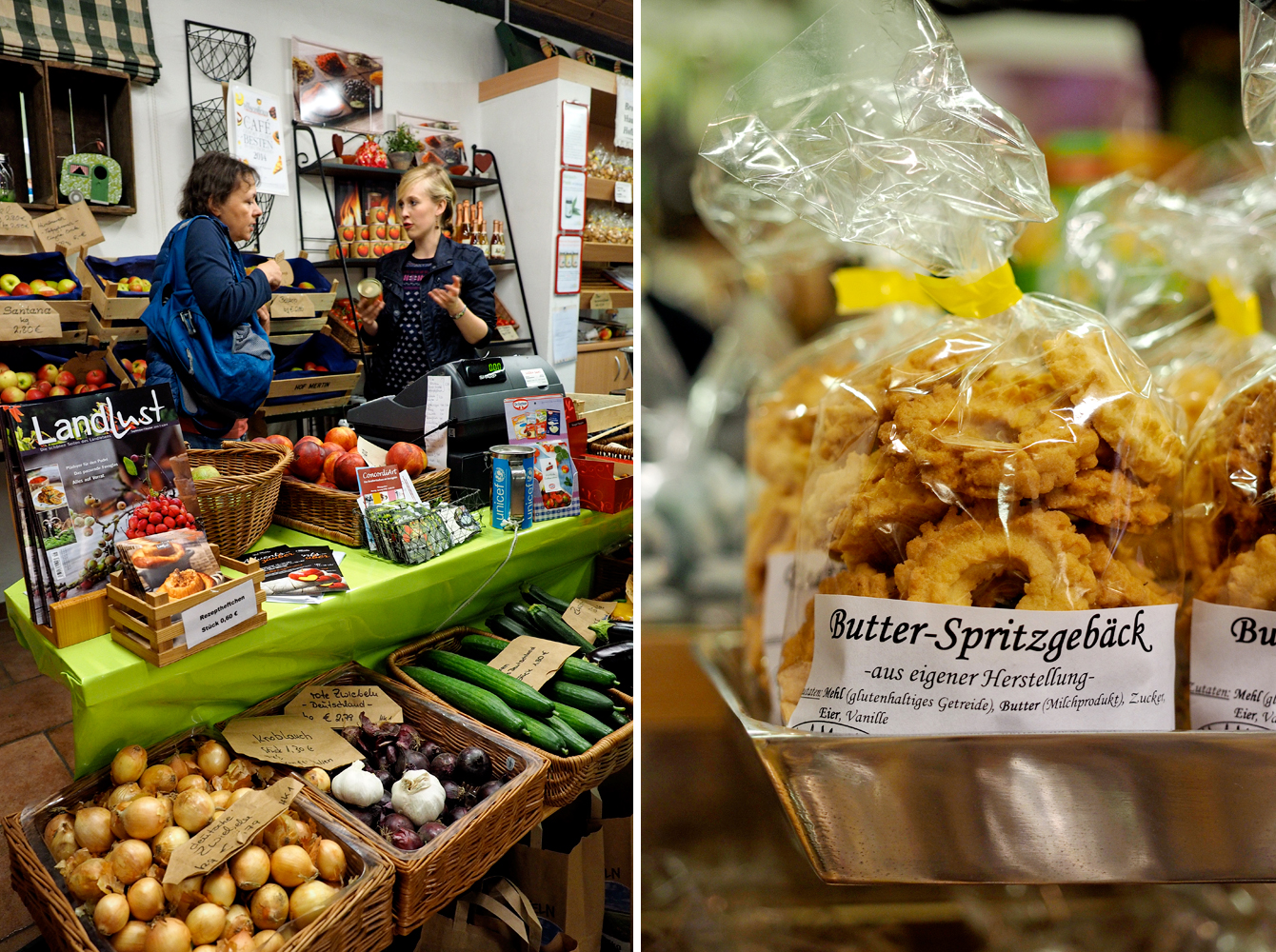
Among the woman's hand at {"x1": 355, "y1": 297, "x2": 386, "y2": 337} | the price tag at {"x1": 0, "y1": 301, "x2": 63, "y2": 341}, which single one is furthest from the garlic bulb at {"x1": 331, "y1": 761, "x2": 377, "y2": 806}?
the woman's hand at {"x1": 355, "y1": 297, "x2": 386, "y2": 337}

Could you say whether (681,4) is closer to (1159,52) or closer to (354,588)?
(1159,52)

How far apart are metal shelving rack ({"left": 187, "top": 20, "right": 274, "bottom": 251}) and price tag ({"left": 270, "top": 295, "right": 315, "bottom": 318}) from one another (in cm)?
55

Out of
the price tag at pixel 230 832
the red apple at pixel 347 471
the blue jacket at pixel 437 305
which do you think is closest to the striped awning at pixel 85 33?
the blue jacket at pixel 437 305

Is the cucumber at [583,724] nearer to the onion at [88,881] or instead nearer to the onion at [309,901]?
the onion at [309,901]

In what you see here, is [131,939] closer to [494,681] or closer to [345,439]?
[494,681]

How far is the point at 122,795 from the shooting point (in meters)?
1.21

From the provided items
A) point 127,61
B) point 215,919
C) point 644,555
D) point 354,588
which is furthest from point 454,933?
point 127,61

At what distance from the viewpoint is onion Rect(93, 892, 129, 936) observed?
106 cm

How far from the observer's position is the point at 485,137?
17.0ft

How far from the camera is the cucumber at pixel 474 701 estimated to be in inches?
57.8

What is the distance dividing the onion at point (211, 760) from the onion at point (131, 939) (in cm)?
25

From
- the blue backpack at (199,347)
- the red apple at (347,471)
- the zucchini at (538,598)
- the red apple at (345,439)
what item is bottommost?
the zucchini at (538,598)

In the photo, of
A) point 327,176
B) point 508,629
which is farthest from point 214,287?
point 327,176

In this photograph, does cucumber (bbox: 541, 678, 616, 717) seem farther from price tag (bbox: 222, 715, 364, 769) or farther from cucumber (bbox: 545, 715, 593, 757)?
price tag (bbox: 222, 715, 364, 769)
